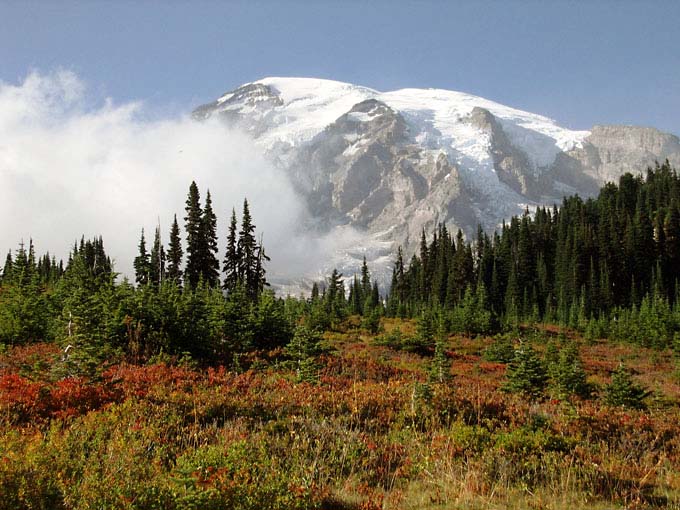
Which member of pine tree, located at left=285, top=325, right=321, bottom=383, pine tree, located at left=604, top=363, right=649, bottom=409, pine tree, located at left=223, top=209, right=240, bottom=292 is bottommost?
pine tree, located at left=604, top=363, right=649, bottom=409

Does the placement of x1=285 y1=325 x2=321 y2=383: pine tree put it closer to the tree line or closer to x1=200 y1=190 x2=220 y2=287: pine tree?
x1=200 y1=190 x2=220 y2=287: pine tree

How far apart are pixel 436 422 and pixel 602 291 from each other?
84.5 metres

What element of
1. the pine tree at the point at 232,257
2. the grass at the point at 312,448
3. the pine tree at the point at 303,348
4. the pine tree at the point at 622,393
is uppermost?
the pine tree at the point at 232,257

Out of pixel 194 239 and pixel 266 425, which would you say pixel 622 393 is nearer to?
pixel 266 425

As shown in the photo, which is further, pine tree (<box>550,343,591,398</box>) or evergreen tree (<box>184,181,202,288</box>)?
evergreen tree (<box>184,181,202,288</box>)

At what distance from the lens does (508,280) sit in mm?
93188

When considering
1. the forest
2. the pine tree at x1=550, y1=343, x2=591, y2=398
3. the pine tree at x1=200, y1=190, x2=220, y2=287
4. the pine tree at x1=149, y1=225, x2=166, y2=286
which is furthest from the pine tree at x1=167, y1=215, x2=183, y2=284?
the pine tree at x1=550, y1=343, x2=591, y2=398

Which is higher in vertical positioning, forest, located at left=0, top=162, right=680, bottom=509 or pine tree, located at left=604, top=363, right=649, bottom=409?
forest, located at left=0, top=162, right=680, bottom=509

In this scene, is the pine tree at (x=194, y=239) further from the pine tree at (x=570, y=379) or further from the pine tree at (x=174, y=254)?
the pine tree at (x=570, y=379)

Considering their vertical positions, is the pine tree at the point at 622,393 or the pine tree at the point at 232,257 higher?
the pine tree at the point at 232,257

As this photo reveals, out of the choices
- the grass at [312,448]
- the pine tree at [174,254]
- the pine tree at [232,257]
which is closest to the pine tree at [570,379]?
the grass at [312,448]

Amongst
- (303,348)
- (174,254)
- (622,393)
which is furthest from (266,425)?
(174,254)

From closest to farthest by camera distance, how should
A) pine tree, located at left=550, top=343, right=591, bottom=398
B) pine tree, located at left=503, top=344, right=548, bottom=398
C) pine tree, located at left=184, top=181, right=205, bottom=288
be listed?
1. pine tree, located at left=503, top=344, right=548, bottom=398
2. pine tree, located at left=550, top=343, right=591, bottom=398
3. pine tree, located at left=184, top=181, right=205, bottom=288

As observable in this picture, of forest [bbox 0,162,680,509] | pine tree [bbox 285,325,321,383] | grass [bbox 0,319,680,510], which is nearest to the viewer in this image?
grass [bbox 0,319,680,510]
